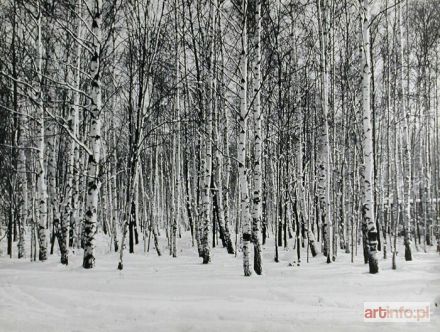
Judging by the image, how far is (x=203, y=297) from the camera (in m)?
5.95

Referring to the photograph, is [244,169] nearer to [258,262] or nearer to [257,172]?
[257,172]

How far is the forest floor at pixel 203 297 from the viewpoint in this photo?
451 cm

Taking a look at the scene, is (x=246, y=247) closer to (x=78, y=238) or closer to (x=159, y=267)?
(x=159, y=267)

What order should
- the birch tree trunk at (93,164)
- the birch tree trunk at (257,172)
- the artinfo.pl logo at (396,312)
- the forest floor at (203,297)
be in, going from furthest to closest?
the birch tree trunk at (93,164) < the birch tree trunk at (257,172) < the artinfo.pl logo at (396,312) < the forest floor at (203,297)

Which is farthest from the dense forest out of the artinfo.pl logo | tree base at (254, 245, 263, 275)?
the artinfo.pl logo

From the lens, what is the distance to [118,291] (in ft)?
20.9

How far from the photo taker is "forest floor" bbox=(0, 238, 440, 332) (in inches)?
178

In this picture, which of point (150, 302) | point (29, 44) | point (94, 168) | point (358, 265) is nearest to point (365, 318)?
point (150, 302)

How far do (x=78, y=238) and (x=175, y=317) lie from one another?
12241 mm

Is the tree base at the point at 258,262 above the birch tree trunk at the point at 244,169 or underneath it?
underneath

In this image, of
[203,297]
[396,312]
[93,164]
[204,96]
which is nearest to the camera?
[396,312]

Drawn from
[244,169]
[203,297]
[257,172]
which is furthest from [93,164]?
[203,297]

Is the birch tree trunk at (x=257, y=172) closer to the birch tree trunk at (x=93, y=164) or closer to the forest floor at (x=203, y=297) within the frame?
the forest floor at (x=203, y=297)

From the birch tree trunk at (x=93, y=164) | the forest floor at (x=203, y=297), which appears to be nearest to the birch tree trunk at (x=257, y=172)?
the forest floor at (x=203, y=297)
